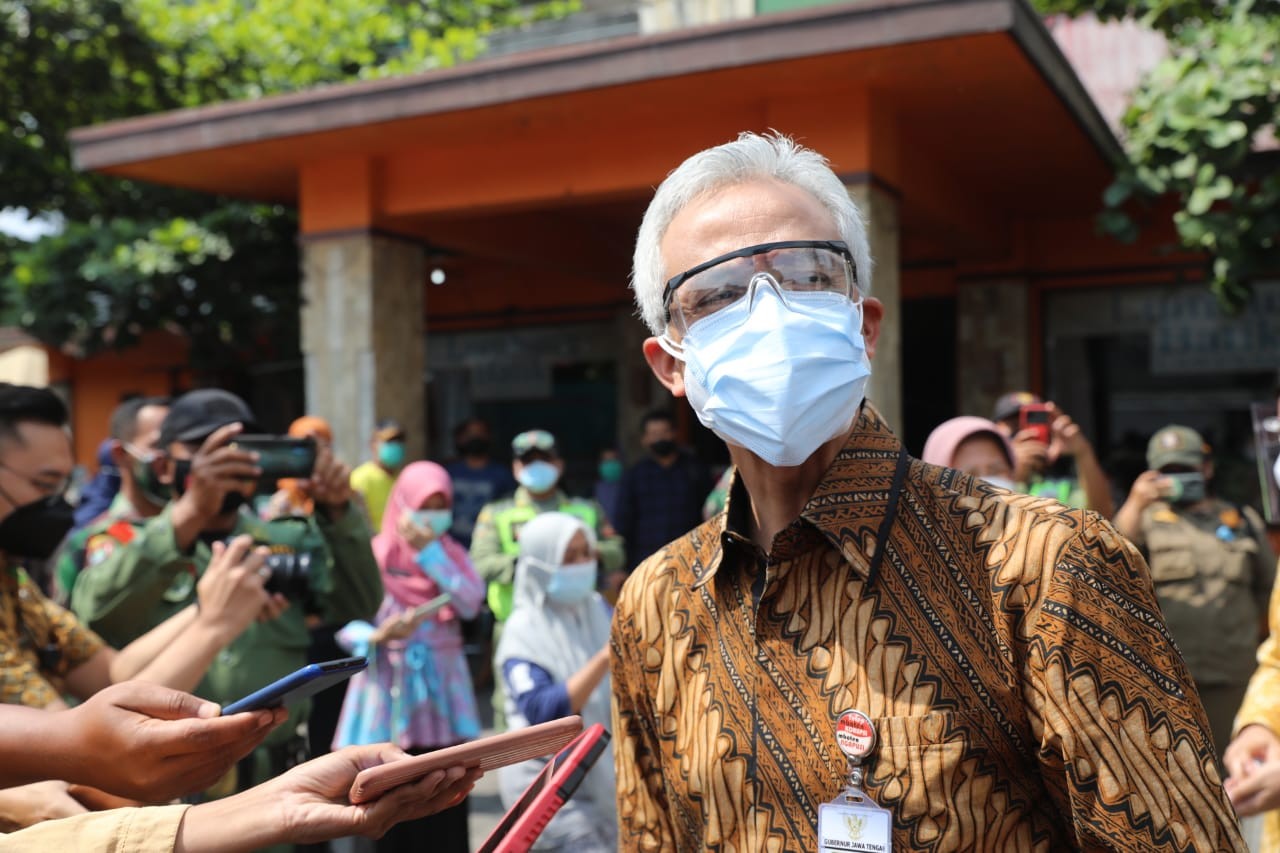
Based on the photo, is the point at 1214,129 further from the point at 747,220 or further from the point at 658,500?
the point at 747,220

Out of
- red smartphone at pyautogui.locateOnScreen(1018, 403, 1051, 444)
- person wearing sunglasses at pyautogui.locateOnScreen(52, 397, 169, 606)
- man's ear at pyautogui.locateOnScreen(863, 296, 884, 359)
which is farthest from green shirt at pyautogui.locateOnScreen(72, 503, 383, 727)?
red smartphone at pyautogui.locateOnScreen(1018, 403, 1051, 444)

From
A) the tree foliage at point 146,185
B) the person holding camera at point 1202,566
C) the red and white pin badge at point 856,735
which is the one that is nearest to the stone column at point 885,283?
the person holding camera at point 1202,566

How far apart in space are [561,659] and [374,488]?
3.78m

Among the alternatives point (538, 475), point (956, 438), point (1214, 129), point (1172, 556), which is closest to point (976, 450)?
point (956, 438)

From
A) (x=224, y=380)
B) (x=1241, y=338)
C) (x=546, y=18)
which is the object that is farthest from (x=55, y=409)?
(x=546, y=18)

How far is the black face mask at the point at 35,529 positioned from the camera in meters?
2.64

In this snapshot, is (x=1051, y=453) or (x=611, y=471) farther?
(x=611, y=471)

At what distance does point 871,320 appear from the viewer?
1779 mm

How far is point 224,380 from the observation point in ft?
42.5

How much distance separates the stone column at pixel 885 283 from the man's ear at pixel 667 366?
4.73 m

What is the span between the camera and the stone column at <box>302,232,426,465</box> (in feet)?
26.3

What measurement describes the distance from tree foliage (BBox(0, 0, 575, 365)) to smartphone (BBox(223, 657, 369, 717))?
30.0 feet

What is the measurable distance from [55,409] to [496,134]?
5215mm

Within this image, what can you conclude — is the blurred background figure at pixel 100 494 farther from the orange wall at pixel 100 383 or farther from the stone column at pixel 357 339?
the orange wall at pixel 100 383
